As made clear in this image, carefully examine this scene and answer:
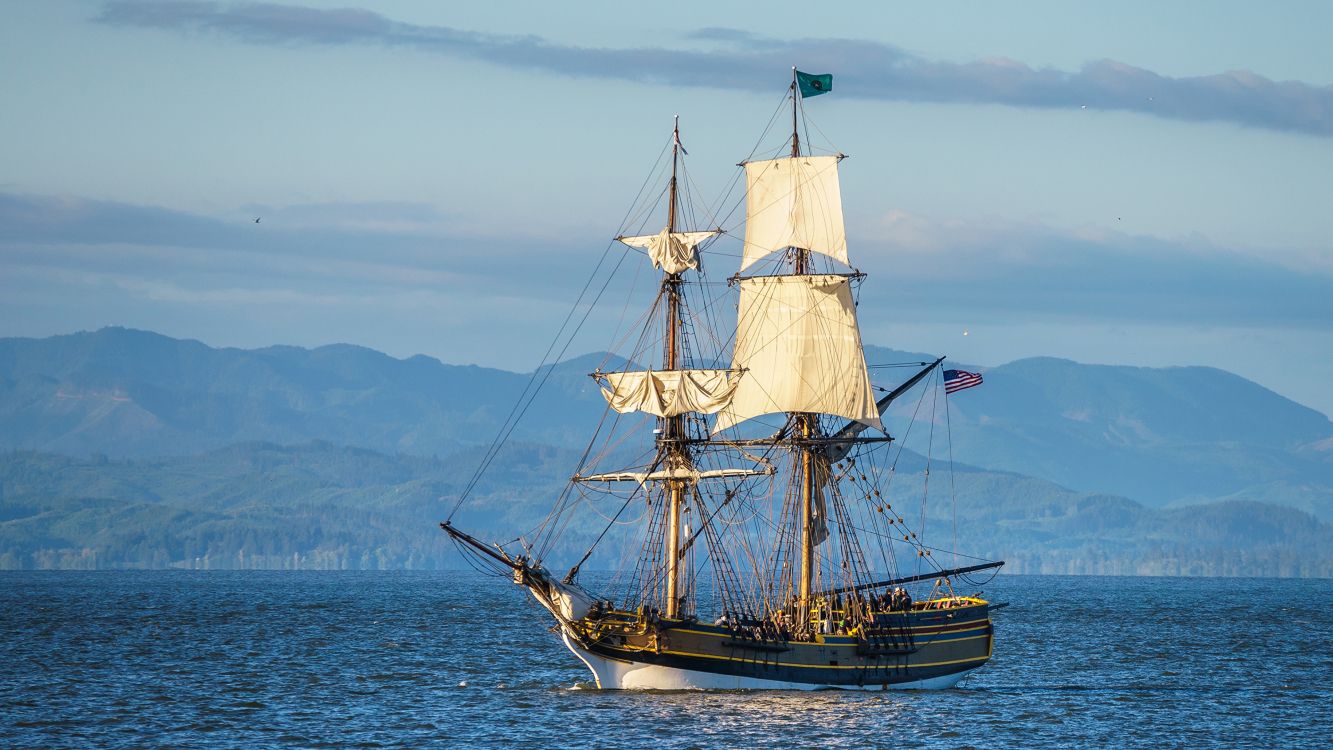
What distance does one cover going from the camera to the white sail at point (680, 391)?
98312 millimetres

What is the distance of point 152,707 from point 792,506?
35.8 meters

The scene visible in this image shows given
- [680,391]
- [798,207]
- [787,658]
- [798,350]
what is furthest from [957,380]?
[787,658]

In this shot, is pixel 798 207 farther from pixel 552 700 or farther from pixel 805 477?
pixel 552 700

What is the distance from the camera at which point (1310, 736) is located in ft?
282

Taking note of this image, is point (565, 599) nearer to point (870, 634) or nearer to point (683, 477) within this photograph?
point (683, 477)

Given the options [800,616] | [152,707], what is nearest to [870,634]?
[800,616]

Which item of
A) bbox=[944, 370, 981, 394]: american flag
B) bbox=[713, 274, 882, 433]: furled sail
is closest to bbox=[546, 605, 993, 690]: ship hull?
bbox=[713, 274, 882, 433]: furled sail

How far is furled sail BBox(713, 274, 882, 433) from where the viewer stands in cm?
10669

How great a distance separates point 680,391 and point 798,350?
35.6ft

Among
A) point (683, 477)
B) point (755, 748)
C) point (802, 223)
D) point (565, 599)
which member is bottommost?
point (755, 748)

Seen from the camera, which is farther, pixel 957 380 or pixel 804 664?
pixel 957 380

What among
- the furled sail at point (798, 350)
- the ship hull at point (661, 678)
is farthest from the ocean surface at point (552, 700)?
the furled sail at point (798, 350)

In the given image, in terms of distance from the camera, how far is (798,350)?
107m

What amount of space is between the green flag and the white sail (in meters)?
17.2
